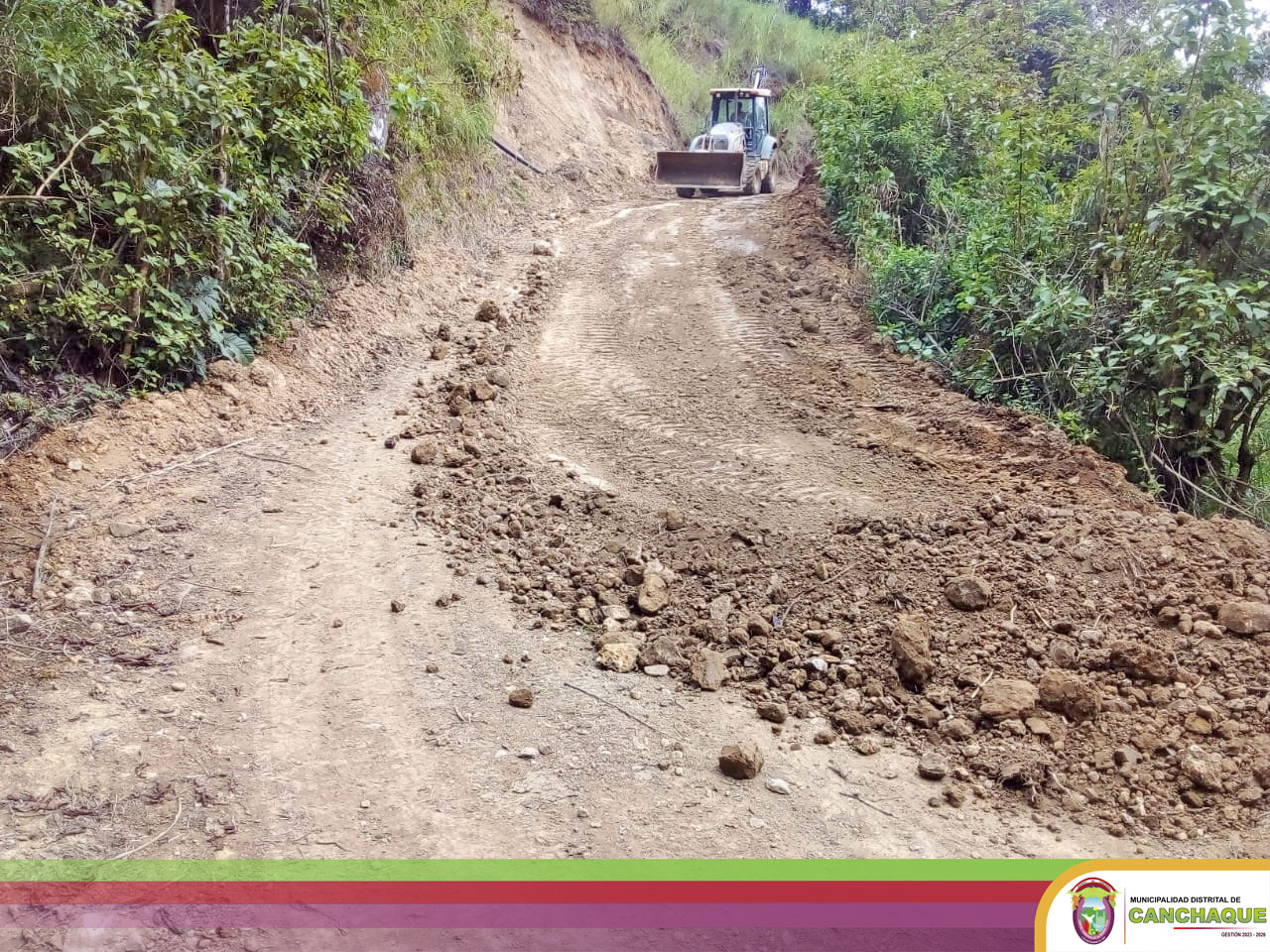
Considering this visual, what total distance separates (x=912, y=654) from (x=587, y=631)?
160 centimetres

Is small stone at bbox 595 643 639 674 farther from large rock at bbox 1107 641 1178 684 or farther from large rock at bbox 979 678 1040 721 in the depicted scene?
large rock at bbox 1107 641 1178 684

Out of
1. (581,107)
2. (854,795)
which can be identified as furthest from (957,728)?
(581,107)

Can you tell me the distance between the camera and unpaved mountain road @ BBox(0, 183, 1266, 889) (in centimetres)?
323

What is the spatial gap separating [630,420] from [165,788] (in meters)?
4.34

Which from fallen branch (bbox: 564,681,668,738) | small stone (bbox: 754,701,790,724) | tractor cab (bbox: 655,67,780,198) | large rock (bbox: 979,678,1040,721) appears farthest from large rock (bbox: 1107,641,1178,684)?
tractor cab (bbox: 655,67,780,198)

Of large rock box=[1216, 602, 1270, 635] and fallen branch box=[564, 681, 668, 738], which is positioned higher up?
large rock box=[1216, 602, 1270, 635]

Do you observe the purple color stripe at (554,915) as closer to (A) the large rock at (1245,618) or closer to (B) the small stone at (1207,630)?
(B) the small stone at (1207,630)

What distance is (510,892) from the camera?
286 cm

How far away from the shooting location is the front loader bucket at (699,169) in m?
16.5

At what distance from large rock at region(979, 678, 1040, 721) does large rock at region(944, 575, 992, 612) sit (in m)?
0.52

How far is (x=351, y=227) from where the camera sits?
27.9 feet

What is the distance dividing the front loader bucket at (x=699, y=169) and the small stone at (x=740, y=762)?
1466 cm

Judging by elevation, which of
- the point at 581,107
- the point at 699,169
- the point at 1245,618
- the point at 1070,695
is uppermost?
the point at 581,107

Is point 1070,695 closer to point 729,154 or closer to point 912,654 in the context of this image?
point 912,654
